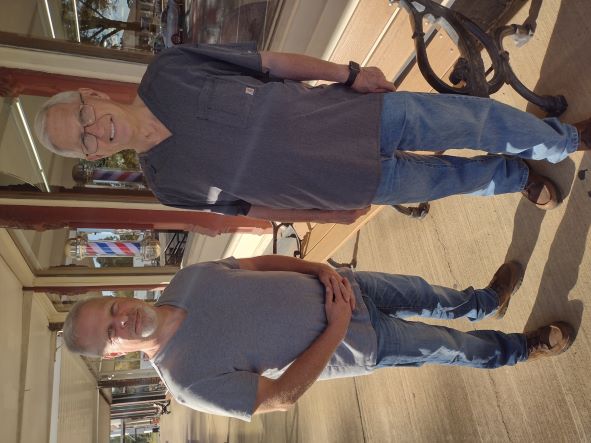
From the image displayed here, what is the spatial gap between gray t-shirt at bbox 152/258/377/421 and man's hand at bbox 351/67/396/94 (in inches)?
28.1

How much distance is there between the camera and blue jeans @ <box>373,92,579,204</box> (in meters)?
1.58

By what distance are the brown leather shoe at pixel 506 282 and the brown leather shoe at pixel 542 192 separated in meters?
0.31

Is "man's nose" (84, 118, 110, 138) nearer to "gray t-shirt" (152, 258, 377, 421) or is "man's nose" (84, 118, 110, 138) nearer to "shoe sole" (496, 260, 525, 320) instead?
"gray t-shirt" (152, 258, 377, 421)

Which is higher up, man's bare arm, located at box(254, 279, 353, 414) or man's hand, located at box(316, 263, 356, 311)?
man's hand, located at box(316, 263, 356, 311)

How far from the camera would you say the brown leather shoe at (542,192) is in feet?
6.38

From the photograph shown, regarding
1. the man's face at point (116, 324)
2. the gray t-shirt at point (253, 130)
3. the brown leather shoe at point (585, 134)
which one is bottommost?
the man's face at point (116, 324)

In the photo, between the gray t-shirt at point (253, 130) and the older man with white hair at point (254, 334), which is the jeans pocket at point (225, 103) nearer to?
the gray t-shirt at point (253, 130)

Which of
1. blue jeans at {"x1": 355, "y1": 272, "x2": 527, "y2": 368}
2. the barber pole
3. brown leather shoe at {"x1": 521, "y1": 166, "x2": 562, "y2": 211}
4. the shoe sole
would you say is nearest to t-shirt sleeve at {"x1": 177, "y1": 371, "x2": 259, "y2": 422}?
blue jeans at {"x1": 355, "y1": 272, "x2": 527, "y2": 368}

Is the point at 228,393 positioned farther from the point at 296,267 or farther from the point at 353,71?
the point at 353,71

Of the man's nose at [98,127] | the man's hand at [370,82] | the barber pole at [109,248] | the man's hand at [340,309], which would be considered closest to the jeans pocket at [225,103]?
the man's nose at [98,127]

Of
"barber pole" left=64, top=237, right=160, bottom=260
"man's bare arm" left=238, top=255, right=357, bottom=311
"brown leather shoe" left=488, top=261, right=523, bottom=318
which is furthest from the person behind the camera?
"barber pole" left=64, top=237, right=160, bottom=260

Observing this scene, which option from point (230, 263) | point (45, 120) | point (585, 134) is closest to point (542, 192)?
point (585, 134)

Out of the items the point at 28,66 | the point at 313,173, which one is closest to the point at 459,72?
the point at 313,173

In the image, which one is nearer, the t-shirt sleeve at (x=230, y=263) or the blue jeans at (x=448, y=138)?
the blue jeans at (x=448, y=138)
